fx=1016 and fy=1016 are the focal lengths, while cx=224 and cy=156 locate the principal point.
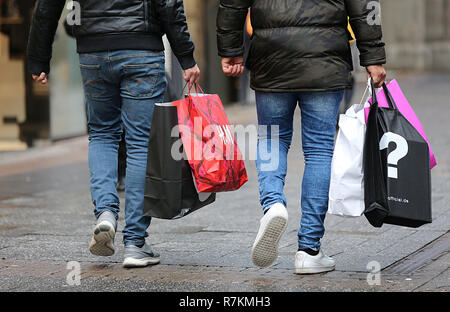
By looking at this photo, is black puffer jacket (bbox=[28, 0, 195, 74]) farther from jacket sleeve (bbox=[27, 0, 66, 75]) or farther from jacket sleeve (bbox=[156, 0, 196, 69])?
jacket sleeve (bbox=[27, 0, 66, 75])

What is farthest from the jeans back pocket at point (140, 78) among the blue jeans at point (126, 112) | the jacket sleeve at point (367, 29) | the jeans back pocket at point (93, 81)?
the jacket sleeve at point (367, 29)

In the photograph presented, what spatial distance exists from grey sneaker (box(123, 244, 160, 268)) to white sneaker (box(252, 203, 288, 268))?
0.67m

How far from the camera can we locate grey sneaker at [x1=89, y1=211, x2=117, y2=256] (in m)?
4.93

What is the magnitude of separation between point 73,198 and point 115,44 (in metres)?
3.06

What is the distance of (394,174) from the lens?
469 cm

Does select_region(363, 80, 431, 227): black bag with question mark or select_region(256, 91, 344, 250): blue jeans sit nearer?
select_region(363, 80, 431, 227): black bag with question mark

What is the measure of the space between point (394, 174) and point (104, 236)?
1.42m

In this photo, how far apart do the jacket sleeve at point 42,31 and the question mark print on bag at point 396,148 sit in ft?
5.92

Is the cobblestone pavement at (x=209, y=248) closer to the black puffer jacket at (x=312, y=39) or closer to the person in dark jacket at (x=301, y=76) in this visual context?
the person in dark jacket at (x=301, y=76)

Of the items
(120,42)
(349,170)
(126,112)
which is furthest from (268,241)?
(120,42)

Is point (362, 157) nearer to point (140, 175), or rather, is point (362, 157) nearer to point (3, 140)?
point (140, 175)

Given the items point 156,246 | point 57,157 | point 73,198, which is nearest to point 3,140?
point 57,157

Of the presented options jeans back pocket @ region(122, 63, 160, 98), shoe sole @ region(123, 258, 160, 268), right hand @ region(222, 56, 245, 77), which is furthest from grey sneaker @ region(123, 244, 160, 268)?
right hand @ region(222, 56, 245, 77)

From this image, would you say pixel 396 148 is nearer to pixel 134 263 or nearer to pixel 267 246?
pixel 267 246
